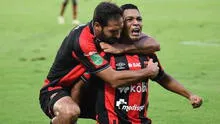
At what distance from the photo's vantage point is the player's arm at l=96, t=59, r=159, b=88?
6875 millimetres

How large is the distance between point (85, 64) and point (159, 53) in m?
9.35

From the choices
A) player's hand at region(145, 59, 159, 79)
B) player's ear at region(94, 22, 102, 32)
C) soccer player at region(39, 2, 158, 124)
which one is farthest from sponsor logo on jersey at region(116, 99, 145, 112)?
player's ear at region(94, 22, 102, 32)

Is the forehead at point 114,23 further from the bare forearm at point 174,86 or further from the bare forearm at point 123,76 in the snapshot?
the bare forearm at point 174,86

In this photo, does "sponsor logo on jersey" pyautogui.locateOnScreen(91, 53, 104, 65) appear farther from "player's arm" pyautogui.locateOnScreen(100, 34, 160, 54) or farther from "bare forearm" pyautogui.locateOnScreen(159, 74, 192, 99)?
"bare forearm" pyautogui.locateOnScreen(159, 74, 192, 99)

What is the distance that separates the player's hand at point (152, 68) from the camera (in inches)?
273

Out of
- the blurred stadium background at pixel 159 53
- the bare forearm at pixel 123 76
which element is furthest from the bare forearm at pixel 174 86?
the blurred stadium background at pixel 159 53

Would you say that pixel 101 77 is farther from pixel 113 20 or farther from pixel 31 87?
pixel 31 87

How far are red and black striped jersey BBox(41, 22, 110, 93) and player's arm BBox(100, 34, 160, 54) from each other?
0.12 metres

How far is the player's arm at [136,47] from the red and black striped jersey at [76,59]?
12 centimetres

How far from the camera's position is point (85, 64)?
7.05 m

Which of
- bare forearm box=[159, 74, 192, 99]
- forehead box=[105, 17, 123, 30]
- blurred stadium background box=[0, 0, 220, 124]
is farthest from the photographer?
blurred stadium background box=[0, 0, 220, 124]

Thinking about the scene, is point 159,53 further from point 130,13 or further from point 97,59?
point 97,59

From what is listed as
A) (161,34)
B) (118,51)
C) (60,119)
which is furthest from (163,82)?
(161,34)

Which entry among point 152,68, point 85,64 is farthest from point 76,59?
point 152,68
